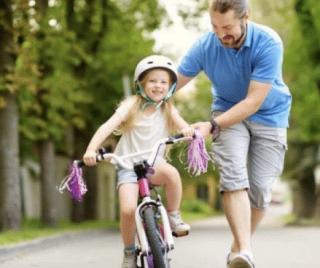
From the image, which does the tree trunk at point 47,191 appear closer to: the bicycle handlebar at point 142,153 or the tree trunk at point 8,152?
the tree trunk at point 8,152

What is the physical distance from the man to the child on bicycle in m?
0.27

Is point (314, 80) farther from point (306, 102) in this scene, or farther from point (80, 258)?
point (80, 258)

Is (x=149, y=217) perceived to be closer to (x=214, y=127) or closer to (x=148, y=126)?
(x=148, y=126)

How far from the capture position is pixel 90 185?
2739cm

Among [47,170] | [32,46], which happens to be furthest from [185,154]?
[47,170]

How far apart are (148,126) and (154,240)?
0.92m

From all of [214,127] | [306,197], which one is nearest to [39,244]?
[214,127]

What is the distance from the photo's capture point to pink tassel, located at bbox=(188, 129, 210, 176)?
5.70m

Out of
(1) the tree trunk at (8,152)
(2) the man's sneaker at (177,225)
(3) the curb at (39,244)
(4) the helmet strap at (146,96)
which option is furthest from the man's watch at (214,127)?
(1) the tree trunk at (8,152)

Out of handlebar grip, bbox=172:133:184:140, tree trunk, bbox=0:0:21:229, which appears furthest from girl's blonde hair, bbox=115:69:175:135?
tree trunk, bbox=0:0:21:229

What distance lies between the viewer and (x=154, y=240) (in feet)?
17.1

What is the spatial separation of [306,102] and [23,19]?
1384cm

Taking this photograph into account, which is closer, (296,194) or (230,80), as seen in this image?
(230,80)

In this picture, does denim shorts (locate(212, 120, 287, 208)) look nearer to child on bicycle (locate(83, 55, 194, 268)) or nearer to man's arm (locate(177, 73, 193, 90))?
child on bicycle (locate(83, 55, 194, 268))
